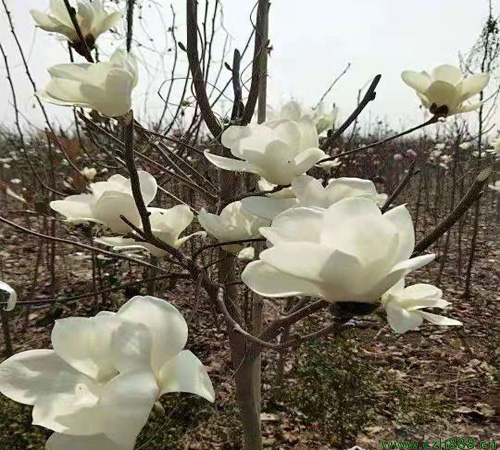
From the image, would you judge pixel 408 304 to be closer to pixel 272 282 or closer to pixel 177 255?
pixel 272 282

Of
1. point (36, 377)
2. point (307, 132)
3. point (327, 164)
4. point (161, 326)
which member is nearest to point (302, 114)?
point (307, 132)

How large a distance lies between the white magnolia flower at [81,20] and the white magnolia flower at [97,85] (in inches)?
17.6

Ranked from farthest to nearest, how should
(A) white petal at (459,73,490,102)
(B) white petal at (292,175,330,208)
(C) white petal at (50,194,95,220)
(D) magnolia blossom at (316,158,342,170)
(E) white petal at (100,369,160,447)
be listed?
(D) magnolia blossom at (316,158,342,170) → (A) white petal at (459,73,490,102) → (C) white petal at (50,194,95,220) → (B) white petal at (292,175,330,208) → (E) white petal at (100,369,160,447)

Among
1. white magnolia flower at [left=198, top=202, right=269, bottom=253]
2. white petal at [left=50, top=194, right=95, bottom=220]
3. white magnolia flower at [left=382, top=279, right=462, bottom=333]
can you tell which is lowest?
white magnolia flower at [left=382, top=279, right=462, bottom=333]

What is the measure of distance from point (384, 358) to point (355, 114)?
233 centimetres

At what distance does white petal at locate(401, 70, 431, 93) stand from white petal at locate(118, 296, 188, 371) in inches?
30.0

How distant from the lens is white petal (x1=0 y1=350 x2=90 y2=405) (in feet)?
1.65

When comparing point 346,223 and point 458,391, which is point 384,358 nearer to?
point 458,391

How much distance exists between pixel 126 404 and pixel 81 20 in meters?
0.87

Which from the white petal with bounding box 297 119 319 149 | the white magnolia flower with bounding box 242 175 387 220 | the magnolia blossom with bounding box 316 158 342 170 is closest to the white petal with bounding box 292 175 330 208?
the white magnolia flower with bounding box 242 175 387 220

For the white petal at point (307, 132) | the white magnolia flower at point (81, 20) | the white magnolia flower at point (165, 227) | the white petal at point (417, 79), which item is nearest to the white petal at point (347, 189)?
the white petal at point (307, 132)

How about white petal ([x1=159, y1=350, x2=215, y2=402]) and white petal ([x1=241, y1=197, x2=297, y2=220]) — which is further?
white petal ([x1=241, y1=197, x2=297, y2=220])

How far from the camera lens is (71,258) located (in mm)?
4793

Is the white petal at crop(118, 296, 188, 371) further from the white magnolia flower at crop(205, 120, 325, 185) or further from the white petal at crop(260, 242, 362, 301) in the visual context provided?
the white magnolia flower at crop(205, 120, 325, 185)
